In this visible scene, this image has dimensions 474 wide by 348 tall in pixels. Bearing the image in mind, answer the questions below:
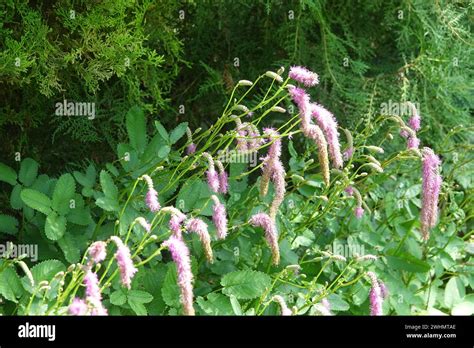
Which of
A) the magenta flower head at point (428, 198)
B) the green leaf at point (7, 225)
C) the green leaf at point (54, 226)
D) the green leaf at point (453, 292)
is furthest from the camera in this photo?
the green leaf at point (453, 292)

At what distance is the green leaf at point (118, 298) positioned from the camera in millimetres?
2645

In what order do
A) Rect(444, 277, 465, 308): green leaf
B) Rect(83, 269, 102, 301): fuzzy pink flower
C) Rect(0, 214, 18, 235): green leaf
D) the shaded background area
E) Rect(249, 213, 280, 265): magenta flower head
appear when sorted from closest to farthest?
Rect(83, 269, 102, 301): fuzzy pink flower → Rect(249, 213, 280, 265): magenta flower head → Rect(0, 214, 18, 235): green leaf → the shaded background area → Rect(444, 277, 465, 308): green leaf

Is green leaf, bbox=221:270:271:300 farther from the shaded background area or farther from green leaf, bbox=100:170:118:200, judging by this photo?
the shaded background area

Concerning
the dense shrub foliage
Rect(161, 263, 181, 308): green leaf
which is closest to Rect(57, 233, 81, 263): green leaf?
the dense shrub foliage

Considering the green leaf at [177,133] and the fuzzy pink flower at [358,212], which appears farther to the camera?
the fuzzy pink flower at [358,212]

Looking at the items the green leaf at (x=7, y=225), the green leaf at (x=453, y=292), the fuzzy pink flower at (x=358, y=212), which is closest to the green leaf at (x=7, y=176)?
the green leaf at (x=7, y=225)

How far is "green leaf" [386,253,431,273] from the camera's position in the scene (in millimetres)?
3371

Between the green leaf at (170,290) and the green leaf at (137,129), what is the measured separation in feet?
1.97

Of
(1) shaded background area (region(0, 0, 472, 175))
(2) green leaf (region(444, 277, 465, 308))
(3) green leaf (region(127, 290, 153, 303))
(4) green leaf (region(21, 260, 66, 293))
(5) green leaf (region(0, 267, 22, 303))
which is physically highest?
(1) shaded background area (region(0, 0, 472, 175))

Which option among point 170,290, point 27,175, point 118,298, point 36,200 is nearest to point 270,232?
point 170,290

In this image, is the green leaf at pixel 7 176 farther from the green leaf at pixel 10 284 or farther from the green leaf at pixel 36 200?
the green leaf at pixel 10 284

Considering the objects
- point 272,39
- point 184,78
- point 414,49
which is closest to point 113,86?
point 184,78

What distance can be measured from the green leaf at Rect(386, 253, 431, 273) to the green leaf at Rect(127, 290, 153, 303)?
1199 millimetres

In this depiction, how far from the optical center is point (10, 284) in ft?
8.83
